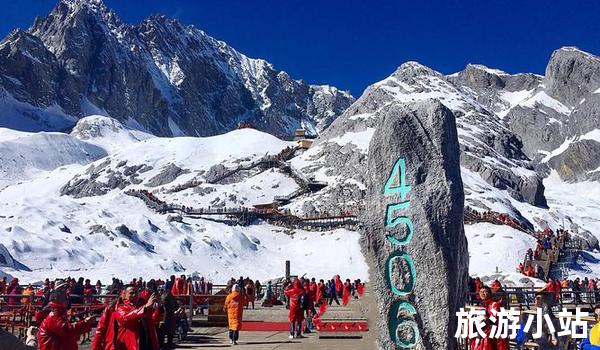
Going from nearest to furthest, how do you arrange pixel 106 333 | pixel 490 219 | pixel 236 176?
pixel 106 333, pixel 490 219, pixel 236 176

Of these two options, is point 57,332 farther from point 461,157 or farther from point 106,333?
point 461,157

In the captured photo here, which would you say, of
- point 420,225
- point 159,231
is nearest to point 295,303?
point 420,225

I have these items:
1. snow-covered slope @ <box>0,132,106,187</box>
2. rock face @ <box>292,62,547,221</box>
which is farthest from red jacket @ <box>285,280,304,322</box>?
snow-covered slope @ <box>0,132,106,187</box>

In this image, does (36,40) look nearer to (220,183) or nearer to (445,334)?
(220,183)

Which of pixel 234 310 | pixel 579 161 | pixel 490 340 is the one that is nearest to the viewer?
pixel 490 340

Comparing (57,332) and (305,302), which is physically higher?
(305,302)

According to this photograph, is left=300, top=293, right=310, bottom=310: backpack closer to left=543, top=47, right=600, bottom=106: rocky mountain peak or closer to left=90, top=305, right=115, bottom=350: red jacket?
left=90, top=305, right=115, bottom=350: red jacket

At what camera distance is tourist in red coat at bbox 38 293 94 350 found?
642 centimetres

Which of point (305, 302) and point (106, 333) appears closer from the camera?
point (106, 333)

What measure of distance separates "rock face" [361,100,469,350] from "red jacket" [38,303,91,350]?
145 inches

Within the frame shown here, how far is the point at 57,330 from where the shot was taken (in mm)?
6430

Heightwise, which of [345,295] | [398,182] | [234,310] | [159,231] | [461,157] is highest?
[461,157]

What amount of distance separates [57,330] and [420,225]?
434 cm

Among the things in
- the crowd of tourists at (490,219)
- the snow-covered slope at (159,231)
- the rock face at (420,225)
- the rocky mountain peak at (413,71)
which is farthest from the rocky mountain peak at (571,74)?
the rock face at (420,225)
